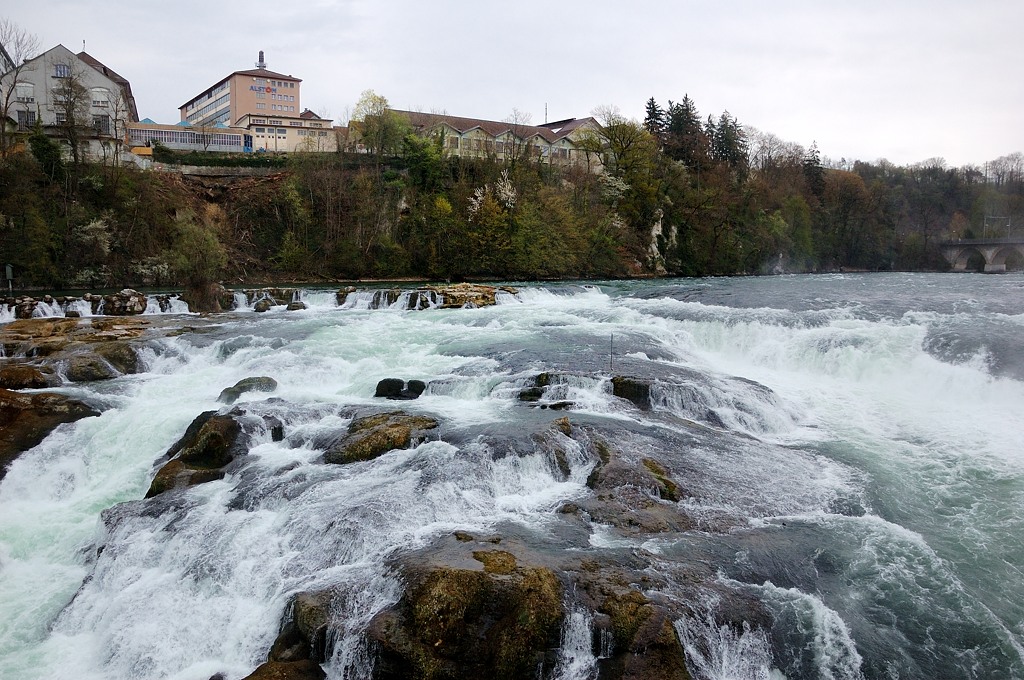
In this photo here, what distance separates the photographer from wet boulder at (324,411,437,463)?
36.0 ft

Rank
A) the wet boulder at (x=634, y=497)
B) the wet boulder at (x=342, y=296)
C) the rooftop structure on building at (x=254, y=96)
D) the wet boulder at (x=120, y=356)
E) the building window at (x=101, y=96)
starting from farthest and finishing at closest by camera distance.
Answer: the rooftop structure on building at (x=254, y=96) < the building window at (x=101, y=96) < the wet boulder at (x=342, y=296) < the wet boulder at (x=120, y=356) < the wet boulder at (x=634, y=497)

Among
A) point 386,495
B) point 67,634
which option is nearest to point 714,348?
point 386,495

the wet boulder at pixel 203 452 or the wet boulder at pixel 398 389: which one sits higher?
the wet boulder at pixel 398 389

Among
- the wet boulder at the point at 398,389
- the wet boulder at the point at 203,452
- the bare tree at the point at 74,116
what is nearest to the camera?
the wet boulder at the point at 203,452

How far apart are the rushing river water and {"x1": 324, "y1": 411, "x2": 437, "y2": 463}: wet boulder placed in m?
0.35

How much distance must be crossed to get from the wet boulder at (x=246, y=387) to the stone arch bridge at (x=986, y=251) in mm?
65336

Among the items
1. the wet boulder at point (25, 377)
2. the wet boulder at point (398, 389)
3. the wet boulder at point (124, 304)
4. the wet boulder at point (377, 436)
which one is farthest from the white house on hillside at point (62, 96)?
the wet boulder at point (377, 436)

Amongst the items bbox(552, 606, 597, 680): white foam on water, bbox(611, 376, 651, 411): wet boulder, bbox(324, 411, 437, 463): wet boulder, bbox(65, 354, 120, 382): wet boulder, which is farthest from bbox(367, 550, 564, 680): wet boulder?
bbox(65, 354, 120, 382): wet boulder

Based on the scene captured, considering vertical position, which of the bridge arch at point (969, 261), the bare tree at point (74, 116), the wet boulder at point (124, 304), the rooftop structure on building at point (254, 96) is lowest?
the wet boulder at point (124, 304)

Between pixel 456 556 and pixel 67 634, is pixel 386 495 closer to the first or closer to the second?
pixel 456 556

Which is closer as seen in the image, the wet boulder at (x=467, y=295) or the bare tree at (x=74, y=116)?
the wet boulder at (x=467, y=295)

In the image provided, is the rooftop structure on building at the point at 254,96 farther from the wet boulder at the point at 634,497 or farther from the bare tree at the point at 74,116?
the wet boulder at the point at 634,497

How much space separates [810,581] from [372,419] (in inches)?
308

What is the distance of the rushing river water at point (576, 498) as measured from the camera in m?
6.96
